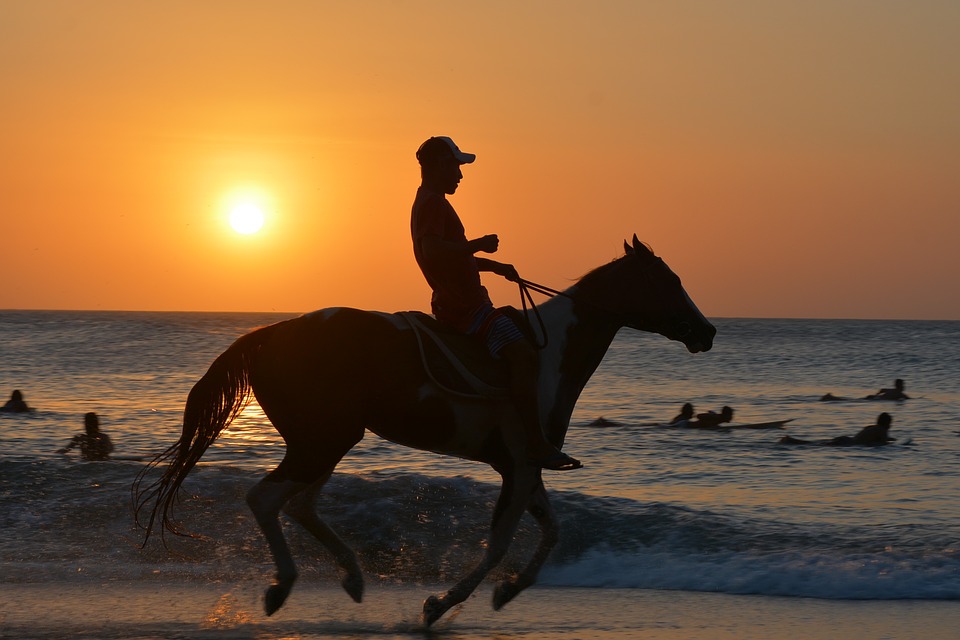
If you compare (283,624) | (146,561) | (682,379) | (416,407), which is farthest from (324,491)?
(682,379)

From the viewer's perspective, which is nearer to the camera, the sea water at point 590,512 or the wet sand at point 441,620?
the wet sand at point 441,620

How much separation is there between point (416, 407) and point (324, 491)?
5.86 m

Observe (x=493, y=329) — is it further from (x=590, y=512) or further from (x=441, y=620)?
(x=590, y=512)

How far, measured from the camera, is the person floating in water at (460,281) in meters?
7.57

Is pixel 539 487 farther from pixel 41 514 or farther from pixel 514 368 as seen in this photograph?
pixel 41 514

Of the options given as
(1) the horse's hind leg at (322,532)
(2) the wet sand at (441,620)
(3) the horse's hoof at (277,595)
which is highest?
(1) the horse's hind leg at (322,532)

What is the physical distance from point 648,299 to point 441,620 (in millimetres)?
2720

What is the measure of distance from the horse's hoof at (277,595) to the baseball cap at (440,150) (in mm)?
2944

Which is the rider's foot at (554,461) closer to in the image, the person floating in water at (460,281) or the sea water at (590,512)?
the person floating in water at (460,281)

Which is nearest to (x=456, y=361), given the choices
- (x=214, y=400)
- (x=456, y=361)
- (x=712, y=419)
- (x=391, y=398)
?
(x=456, y=361)

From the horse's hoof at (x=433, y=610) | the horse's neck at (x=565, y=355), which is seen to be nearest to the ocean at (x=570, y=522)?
the horse's hoof at (x=433, y=610)

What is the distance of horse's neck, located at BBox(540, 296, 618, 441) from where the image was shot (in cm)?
792

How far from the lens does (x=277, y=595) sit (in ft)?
24.8

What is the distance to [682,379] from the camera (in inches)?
1941
